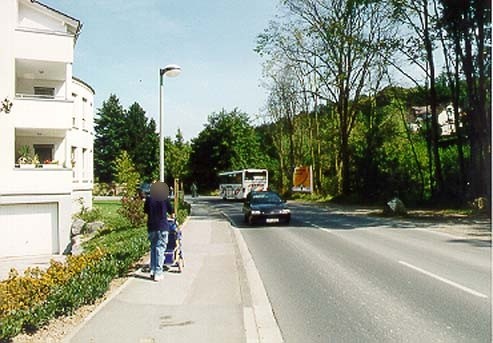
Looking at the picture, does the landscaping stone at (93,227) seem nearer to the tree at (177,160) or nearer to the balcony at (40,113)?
the balcony at (40,113)

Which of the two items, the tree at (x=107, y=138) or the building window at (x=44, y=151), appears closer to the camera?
the building window at (x=44, y=151)

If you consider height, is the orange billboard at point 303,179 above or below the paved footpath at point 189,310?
above

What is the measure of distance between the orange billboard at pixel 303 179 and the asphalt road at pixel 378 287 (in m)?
32.7

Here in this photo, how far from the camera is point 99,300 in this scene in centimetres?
791

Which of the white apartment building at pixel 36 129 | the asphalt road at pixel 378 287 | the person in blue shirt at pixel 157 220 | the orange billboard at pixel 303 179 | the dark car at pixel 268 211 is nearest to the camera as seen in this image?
the asphalt road at pixel 378 287

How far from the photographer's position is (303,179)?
51219 millimetres

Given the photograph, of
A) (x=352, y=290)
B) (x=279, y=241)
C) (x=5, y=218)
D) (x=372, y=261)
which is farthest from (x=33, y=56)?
(x=352, y=290)

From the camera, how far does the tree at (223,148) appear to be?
79.8 meters

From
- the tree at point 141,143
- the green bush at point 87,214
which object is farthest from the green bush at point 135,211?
the tree at point 141,143

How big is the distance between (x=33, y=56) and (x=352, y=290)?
20.5 m

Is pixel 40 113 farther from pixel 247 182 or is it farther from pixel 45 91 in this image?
pixel 247 182

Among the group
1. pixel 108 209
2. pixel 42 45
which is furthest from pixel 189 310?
pixel 108 209

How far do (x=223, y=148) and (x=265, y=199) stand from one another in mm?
56987

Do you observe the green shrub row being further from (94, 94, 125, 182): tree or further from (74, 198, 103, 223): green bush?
(94, 94, 125, 182): tree
